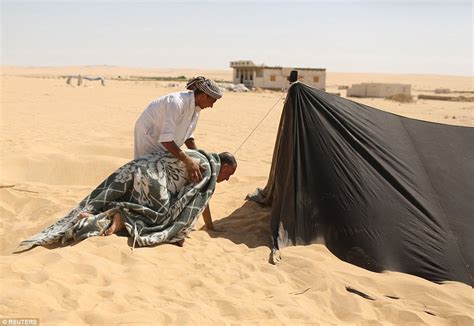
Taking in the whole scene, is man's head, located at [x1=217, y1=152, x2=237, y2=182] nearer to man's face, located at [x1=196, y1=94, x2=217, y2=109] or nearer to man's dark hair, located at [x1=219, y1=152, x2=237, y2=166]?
man's dark hair, located at [x1=219, y1=152, x2=237, y2=166]

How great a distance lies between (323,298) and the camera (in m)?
3.49

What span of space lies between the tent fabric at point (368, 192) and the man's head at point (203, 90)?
773 mm

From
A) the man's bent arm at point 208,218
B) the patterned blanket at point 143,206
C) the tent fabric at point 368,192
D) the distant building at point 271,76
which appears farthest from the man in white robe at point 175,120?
the distant building at point 271,76

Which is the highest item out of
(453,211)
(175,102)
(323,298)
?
(175,102)

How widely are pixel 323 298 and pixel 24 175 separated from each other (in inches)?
196

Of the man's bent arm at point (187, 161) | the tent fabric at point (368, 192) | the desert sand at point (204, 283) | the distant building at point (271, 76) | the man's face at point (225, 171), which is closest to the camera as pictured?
the desert sand at point (204, 283)

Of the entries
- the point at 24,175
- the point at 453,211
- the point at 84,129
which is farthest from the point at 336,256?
the point at 84,129

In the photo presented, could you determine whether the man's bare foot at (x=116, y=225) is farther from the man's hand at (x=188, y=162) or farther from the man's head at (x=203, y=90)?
the man's head at (x=203, y=90)

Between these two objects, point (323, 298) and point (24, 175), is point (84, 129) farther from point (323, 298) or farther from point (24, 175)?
point (323, 298)

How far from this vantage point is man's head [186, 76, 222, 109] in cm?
433

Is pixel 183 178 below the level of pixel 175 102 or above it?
below

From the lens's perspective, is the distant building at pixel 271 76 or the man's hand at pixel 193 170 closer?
the man's hand at pixel 193 170

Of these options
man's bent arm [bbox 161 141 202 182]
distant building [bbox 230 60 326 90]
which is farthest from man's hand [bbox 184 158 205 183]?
distant building [bbox 230 60 326 90]

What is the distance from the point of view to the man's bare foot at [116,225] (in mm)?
4191
